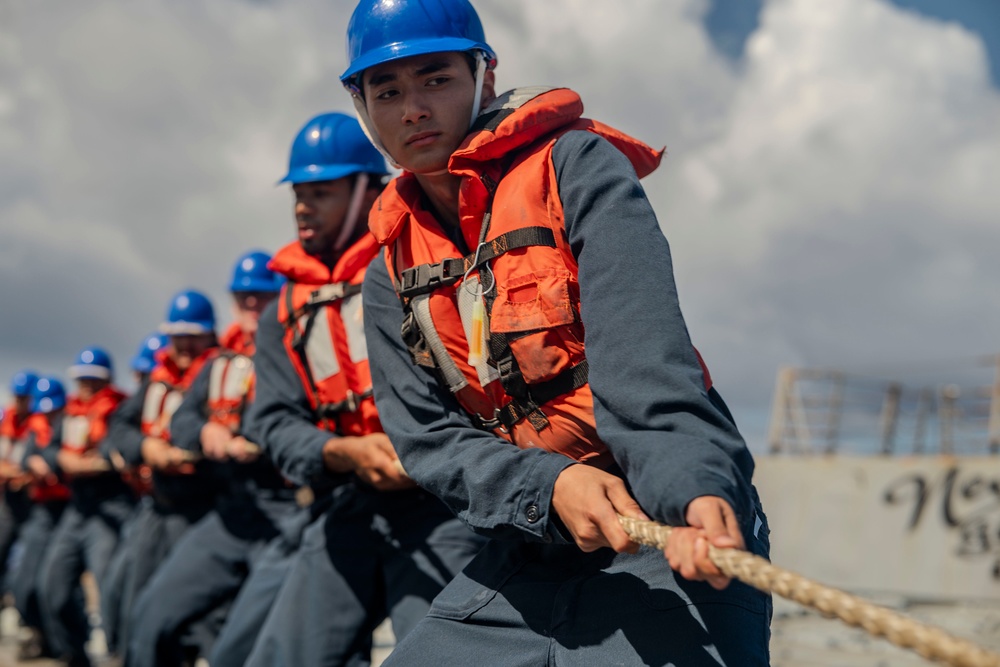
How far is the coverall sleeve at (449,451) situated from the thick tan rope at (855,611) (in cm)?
48

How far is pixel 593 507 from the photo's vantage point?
6.86ft

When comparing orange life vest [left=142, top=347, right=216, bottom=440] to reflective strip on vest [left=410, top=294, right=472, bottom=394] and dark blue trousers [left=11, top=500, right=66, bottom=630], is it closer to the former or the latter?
dark blue trousers [left=11, top=500, right=66, bottom=630]

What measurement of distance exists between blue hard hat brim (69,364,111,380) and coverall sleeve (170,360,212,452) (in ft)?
18.2

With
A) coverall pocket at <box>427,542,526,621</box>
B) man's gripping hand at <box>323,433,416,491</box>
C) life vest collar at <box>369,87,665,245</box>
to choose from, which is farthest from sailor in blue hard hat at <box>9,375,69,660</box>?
life vest collar at <box>369,87,665,245</box>

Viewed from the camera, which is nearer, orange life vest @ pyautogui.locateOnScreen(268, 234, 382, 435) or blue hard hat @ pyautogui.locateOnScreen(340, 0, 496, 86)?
blue hard hat @ pyautogui.locateOnScreen(340, 0, 496, 86)

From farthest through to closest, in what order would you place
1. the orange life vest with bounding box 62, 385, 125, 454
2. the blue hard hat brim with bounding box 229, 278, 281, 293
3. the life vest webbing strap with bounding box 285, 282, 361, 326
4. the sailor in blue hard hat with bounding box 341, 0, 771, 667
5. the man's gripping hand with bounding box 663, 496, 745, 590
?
the orange life vest with bounding box 62, 385, 125, 454
the blue hard hat brim with bounding box 229, 278, 281, 293
the life vest webbing strap with bounding box 285, 282, 361, 326
the sailor in blue hard hat with bounding box 341, 0, 771, 667
the man's gripping hand with bounding box 663, 496, 745, 590

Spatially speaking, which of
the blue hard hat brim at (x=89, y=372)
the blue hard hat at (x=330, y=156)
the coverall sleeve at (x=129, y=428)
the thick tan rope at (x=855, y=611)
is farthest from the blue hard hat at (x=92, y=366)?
the thick tan rope at (x=855, y=611)

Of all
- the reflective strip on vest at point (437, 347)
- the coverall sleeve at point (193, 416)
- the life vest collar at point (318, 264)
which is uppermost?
the life vest collar at point (318, 264)

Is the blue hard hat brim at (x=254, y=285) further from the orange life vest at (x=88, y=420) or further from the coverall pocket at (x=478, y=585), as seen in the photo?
the coverall pocket at (x=478, y=585)

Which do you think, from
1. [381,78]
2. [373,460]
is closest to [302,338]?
[373,460]

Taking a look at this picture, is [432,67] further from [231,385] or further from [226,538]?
[231,385]

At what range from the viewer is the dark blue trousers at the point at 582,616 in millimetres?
2166

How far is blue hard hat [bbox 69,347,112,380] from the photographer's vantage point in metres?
11.9

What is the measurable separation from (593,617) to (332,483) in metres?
2.18
